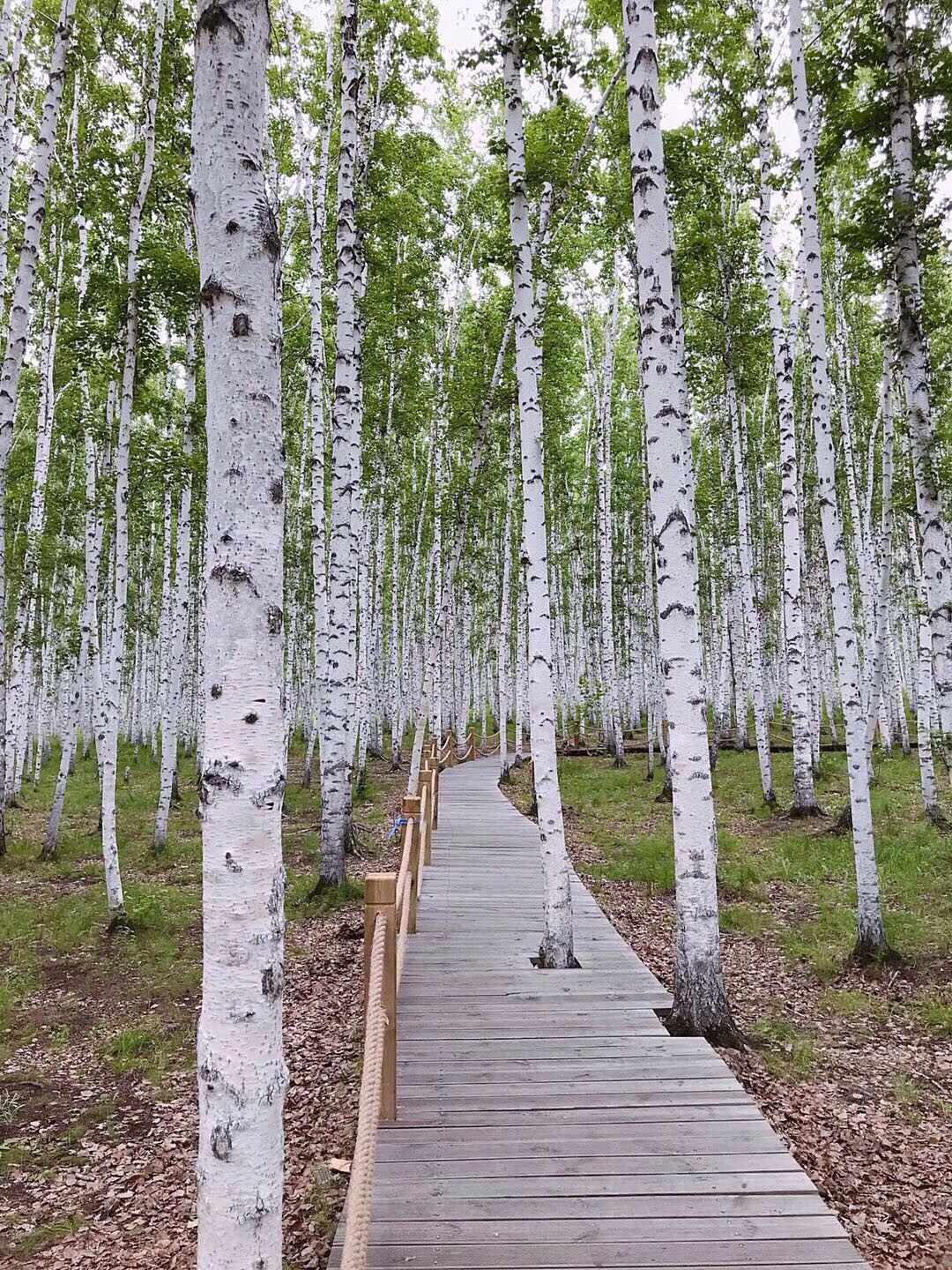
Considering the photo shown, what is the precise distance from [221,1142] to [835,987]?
654 cm

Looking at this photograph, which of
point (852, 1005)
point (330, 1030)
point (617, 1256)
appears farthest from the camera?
point (852, 1005)

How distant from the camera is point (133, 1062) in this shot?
18.8 feet

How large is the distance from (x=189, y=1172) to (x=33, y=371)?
20.2m

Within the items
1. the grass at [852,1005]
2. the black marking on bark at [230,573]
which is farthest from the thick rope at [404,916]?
the black marking on bark at [230,573]

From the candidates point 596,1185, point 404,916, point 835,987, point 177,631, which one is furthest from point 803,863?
point 177,631

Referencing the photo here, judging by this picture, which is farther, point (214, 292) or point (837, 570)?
point (837, 570)

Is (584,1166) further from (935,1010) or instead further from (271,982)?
(935,1010)

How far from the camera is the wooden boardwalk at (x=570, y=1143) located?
3033 mm

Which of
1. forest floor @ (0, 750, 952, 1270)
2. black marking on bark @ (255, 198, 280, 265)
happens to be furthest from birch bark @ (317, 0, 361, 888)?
black marking on bark @ (255, 198, 280, 265)

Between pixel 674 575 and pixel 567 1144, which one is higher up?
pixel 674 575

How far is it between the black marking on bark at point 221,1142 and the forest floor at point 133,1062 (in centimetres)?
228

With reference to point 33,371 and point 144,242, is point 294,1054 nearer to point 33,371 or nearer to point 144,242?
point 144,242

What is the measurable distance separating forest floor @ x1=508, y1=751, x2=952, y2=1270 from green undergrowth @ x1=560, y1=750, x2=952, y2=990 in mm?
27

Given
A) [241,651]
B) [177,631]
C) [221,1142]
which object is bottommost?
[221,1142]
